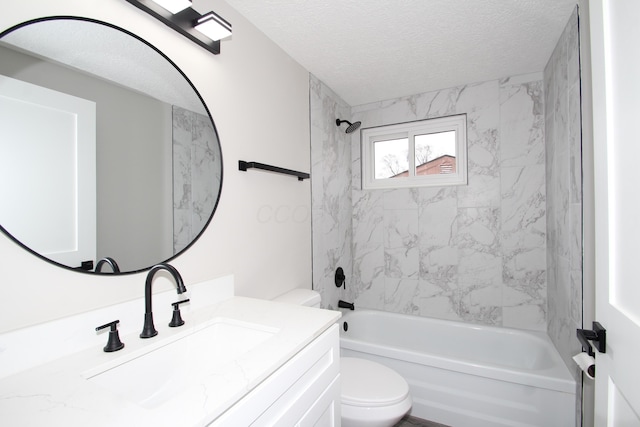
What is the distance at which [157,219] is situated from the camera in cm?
110

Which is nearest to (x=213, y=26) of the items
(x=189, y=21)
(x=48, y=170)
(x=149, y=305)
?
(x=189, y=21)

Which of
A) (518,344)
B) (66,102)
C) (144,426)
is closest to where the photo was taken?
(144,426)

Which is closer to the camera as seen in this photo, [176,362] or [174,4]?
[176,362]

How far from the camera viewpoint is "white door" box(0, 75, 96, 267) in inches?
29.5

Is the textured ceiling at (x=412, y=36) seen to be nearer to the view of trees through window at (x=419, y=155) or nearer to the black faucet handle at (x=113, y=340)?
the view of trees through window at (x=419, y=155)

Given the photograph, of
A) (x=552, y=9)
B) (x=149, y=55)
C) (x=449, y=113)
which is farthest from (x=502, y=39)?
(x=149, y=55)

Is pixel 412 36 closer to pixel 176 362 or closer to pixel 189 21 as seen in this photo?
pixel 189 21

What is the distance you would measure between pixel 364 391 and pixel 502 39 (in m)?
2.27

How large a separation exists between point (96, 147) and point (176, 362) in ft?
2.50

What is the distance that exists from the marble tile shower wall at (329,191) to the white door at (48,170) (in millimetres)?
1483

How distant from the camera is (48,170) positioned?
0.82m

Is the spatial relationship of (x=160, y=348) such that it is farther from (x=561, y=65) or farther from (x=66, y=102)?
(x=561, y=65)

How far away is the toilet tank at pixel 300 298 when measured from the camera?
171cm

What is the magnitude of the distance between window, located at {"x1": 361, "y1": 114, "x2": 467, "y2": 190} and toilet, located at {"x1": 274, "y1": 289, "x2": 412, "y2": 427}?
A: 165 cm
